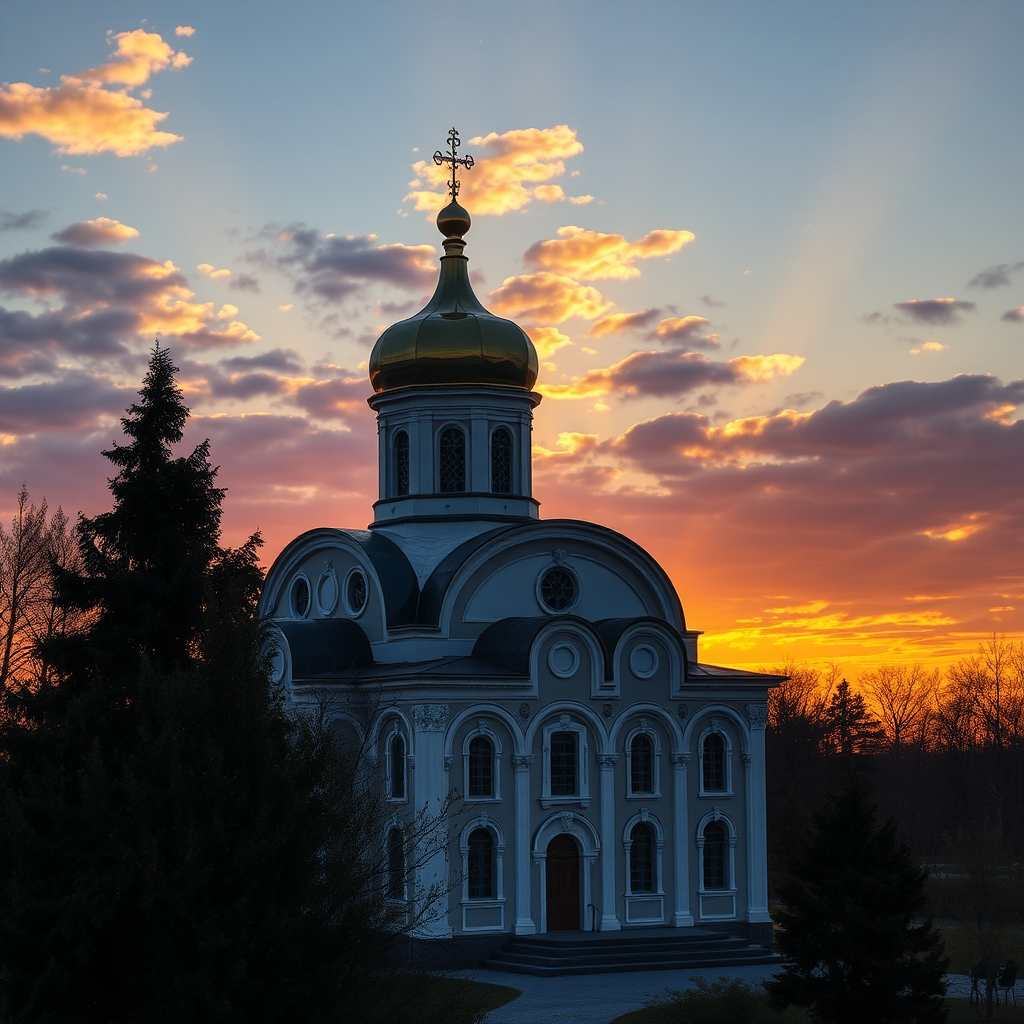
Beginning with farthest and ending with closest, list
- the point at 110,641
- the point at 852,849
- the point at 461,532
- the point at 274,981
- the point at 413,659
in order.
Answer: the point at 461,532 → the point at 413,659 → the point at 110,641 → the point at 852,849 → the point at 274,981

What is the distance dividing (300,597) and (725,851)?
1089cm

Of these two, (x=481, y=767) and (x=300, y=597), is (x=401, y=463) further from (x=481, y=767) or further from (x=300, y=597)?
(x=481, y=767)

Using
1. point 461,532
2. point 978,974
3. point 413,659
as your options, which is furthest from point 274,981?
point 461,532

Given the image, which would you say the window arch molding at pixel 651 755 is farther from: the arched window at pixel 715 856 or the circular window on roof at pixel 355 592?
the circular window on roof at pixel 355 592

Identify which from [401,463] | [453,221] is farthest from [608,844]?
[453,221]

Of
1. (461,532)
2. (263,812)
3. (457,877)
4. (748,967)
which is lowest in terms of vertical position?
(748,967)

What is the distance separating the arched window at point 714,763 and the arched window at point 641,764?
1.33 meters

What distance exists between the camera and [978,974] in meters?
23.0

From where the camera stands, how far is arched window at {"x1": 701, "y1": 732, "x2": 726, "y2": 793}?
30250mm

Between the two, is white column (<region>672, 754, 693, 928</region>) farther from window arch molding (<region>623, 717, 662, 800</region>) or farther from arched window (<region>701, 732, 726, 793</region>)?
arched window (<region>701, 732, 726, 793</region>)

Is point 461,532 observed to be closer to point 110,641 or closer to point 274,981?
point 110,641

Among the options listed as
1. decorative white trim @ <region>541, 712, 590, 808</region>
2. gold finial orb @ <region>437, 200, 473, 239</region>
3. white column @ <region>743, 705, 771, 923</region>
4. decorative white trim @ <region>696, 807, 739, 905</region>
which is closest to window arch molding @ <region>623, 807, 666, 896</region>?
decorative white trim @ <region>696, 807, 739, 905</region>

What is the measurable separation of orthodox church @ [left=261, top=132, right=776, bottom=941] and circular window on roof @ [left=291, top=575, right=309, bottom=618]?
11cm

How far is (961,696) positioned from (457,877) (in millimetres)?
39601
